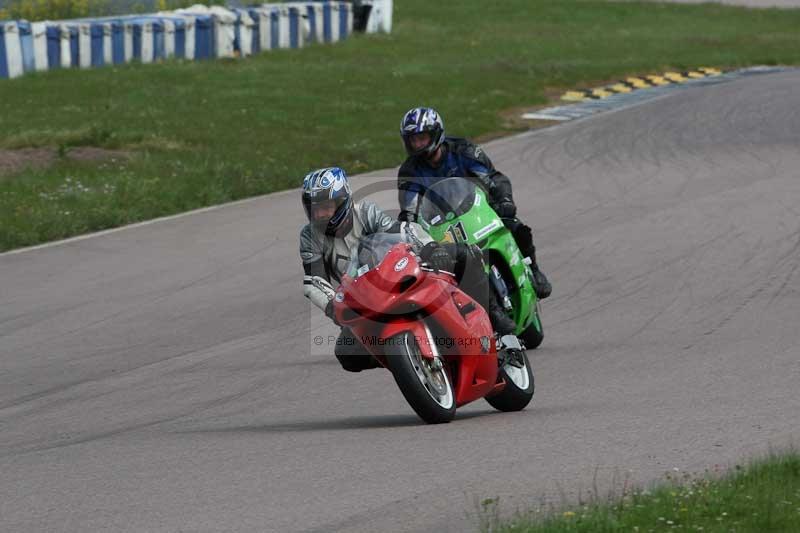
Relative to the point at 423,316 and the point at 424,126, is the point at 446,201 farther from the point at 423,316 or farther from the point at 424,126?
the point at 423,316

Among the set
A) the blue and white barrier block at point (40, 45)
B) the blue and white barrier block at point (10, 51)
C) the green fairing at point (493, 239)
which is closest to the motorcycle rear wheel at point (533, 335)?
the green fairing at point (493, 239)

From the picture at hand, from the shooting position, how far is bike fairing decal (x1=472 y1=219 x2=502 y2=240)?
8867mm

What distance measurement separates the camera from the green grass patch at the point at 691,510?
5.14 m

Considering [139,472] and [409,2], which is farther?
[409,2]

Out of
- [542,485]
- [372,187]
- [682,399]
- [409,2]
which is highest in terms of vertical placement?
[372,187]

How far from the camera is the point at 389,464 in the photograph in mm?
6648

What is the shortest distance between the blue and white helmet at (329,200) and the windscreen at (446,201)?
41.5 inches

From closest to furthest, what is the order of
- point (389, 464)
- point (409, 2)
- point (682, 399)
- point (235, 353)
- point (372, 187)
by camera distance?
point (389, 464) < point (372, 187) < point (682, 399) < point (235, 353) < point (409, 2)

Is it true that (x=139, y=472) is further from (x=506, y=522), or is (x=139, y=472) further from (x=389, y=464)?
(x=506, y=522)

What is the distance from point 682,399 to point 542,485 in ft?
7.41

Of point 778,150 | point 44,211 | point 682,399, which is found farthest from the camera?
point 778,150

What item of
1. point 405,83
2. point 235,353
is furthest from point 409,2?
point 235,353

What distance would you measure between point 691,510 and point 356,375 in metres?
4.61

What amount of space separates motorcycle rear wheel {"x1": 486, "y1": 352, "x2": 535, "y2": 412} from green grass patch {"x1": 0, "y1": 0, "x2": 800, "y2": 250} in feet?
27.9
